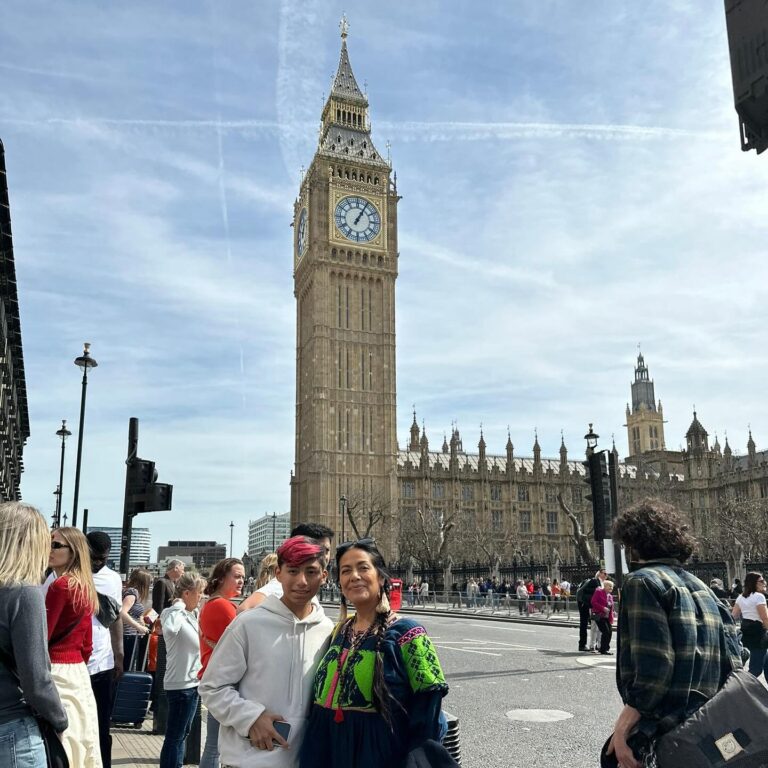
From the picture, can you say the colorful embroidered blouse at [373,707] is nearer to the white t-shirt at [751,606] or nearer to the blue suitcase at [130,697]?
the blue suitcase at [130,697]

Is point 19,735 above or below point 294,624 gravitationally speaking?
below

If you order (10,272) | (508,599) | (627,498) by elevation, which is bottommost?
(508,599)

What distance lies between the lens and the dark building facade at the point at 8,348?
98.4 ft

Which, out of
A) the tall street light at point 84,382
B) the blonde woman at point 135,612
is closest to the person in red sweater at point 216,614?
the blonde woman at point 135,612

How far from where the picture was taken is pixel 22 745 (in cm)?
307

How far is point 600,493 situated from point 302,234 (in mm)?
63630

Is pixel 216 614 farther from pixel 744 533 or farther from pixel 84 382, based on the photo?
pixel 744 533

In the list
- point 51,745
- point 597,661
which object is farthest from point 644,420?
point 51,745

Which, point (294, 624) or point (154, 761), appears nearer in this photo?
point (294, 624)

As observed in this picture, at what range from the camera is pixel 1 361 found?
34.6 m

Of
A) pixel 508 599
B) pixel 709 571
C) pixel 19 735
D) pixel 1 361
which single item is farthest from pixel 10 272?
pixel 19 735

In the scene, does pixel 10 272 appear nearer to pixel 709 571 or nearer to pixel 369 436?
pixel 709 571

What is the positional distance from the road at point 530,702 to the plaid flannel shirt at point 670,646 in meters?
3.75

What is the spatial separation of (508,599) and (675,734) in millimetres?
28973
